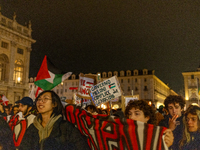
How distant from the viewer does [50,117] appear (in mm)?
2639

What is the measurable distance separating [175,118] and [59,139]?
1639mm

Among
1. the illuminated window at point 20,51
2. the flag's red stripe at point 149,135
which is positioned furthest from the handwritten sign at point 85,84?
the illuminated window at point 20,51

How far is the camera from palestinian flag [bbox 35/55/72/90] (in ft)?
17.6

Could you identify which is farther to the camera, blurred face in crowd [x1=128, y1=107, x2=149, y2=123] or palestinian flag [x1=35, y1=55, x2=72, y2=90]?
palestinian flag [x1=35, y1=55, x2=72, y2=90]

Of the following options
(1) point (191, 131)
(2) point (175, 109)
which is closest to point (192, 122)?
(1) point (191, 131)

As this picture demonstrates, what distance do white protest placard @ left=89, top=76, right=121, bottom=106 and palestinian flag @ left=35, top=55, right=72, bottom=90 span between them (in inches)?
47.5

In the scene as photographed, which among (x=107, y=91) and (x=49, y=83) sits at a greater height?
(x=49, y=83)

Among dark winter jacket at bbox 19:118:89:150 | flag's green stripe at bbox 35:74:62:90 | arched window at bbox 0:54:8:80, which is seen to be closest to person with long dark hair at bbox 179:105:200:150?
dark winter jacket at bbox 19:118:89:150

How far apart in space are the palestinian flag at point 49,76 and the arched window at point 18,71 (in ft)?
107

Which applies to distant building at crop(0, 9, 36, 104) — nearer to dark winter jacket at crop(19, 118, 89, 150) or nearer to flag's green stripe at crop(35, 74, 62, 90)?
flag's green stripe at crop(35, 74, 62, 90)

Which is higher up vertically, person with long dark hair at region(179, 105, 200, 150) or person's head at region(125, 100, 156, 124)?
person's head at region(125, 100, 156, 124)

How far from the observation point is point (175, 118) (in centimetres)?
292

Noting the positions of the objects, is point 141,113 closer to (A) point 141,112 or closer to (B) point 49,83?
(A) point 141,112

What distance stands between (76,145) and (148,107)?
110cm
